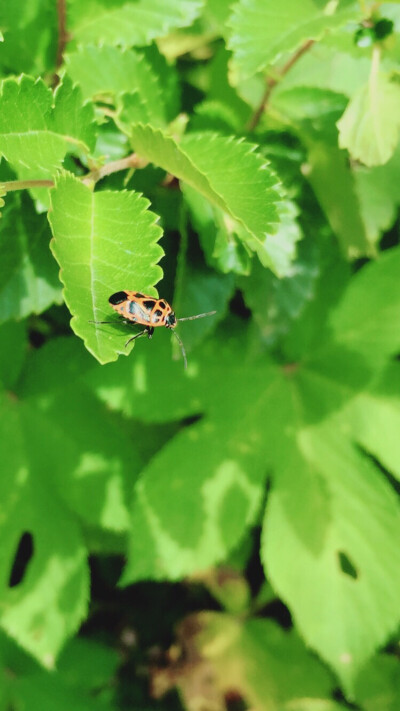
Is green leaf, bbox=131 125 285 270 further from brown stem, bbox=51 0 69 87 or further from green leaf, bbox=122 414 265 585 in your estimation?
green leaf, bbox=122 414 265 585

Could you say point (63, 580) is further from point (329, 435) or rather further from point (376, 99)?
point (376, 99)

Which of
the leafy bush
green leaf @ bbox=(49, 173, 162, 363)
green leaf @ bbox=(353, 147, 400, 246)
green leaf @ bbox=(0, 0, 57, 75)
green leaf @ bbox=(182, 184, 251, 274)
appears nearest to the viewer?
green leaf @ bbox=(49, 173, 162, 363)

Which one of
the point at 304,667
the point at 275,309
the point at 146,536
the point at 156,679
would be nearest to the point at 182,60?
the point at 275,309

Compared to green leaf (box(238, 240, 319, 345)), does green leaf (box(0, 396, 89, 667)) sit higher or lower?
lower

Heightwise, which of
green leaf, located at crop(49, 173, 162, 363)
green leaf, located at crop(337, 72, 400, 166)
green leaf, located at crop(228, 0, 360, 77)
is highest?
green leaf, located at crop(228, 0, 360, 77)

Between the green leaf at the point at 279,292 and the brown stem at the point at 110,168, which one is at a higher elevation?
the brown stem at the point at 110,168

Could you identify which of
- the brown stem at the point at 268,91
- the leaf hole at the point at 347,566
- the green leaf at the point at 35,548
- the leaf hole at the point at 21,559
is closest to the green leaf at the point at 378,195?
the brown stem at the point at 268,91

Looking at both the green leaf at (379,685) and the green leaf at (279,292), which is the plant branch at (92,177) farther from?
the green leaf at (379,685)

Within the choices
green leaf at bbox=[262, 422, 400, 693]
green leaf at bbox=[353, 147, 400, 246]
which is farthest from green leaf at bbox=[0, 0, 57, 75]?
green leaf at bbox=[262, 422, 400, 693]
